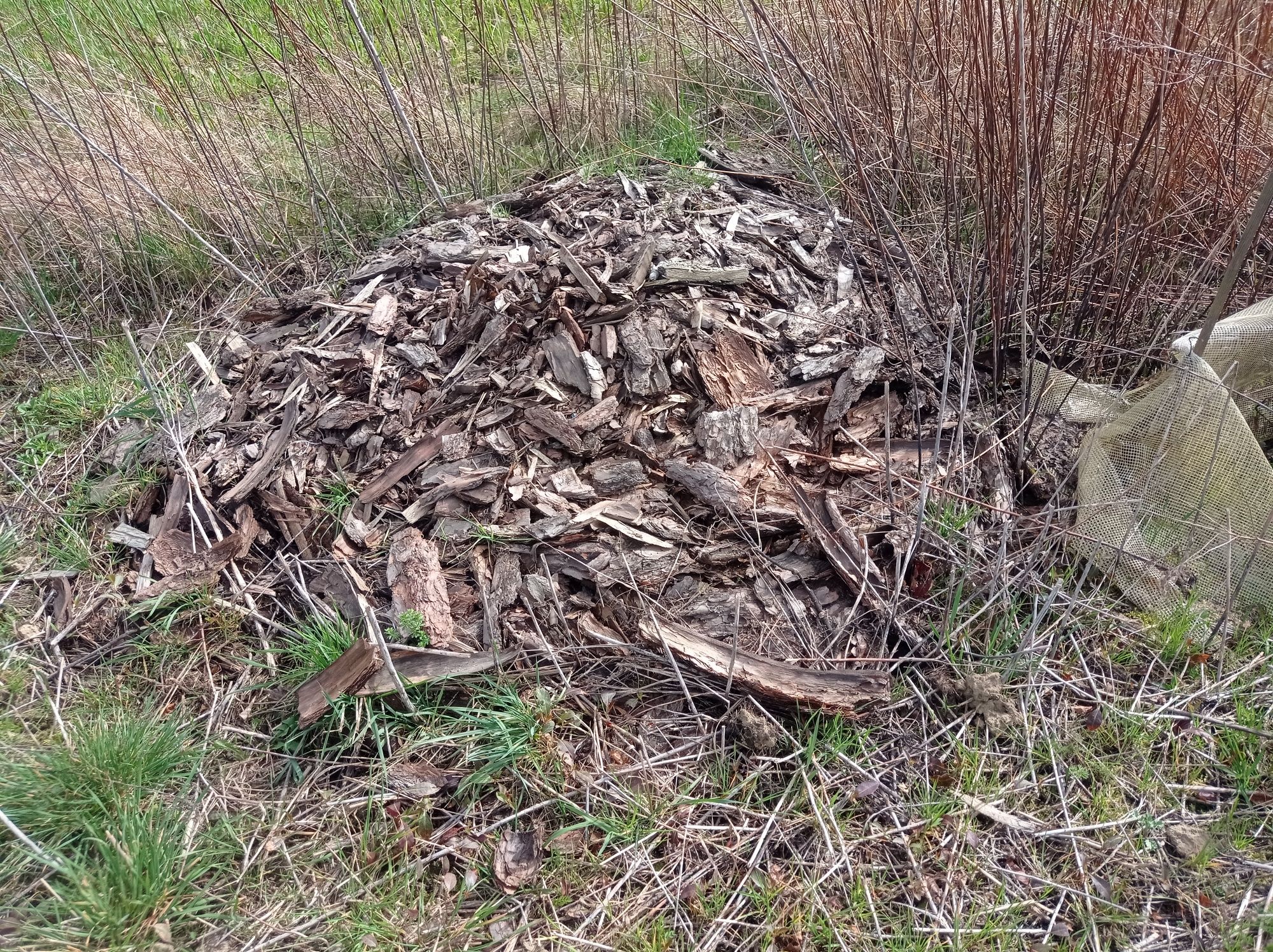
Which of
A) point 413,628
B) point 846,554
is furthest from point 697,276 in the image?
point 413,628

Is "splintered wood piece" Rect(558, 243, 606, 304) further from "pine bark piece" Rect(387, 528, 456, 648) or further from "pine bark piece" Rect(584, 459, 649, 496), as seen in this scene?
"pine bark piece" Rect(387, 528, 456, 648)

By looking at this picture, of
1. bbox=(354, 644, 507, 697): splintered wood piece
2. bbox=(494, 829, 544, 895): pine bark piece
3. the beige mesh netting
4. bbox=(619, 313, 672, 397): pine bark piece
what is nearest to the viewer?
bbox=(494, 829, 544, 895): pine bark piece

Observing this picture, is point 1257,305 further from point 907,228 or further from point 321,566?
point 321,566

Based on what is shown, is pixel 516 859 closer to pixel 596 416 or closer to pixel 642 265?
pixel 596 416

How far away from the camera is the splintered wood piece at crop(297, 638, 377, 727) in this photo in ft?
6.52

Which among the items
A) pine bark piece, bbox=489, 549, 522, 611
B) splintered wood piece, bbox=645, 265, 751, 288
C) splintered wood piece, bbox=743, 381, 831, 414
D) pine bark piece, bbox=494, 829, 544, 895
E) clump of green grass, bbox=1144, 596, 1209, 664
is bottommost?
clump of green grass, bbox=1144, 596, 1209, 664

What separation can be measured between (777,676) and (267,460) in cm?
168

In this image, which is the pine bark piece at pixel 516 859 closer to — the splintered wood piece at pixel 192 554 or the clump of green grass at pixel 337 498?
the clump of green grass at pixel 337 498

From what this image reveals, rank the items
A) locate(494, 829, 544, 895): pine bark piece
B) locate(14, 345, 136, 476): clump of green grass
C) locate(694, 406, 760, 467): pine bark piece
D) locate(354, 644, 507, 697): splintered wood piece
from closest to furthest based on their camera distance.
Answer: locate(494, 829, 544, 895): pine bark piece, locate(354, 644, 507, 697): splintered wood piece, locate(694, 406, 760, 467): pine bark piece, locate(14, 345, 136, 476): clump of green grass

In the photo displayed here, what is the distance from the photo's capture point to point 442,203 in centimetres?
338

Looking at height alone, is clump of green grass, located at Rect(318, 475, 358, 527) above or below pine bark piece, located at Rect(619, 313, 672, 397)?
below

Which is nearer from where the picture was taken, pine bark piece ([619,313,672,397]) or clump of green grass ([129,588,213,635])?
clump of green grass ([129,588,213,635])

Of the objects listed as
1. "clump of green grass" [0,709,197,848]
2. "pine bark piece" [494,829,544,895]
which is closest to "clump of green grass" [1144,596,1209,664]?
"pine bark piece" [494,829,544,895]

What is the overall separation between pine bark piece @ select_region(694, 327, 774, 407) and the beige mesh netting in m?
0.82
